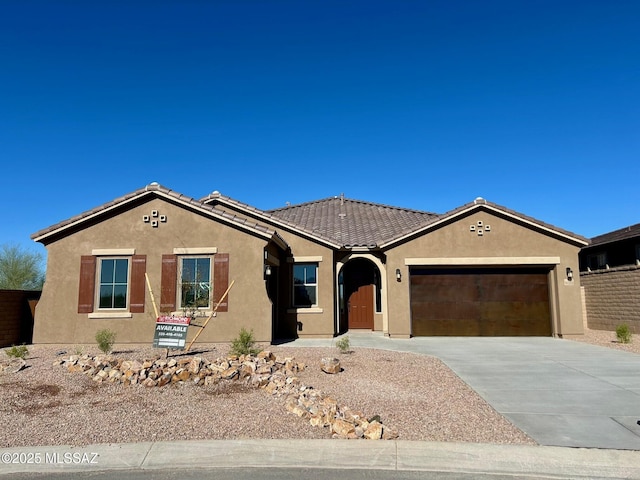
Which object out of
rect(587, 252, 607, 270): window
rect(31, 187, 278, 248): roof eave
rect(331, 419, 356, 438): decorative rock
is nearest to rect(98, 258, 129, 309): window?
rect(31, 187, 278, 248): roof eave

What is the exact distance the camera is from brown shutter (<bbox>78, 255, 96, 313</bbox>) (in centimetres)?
1398

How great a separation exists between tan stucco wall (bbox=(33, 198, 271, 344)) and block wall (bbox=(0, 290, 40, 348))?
111 centimetres

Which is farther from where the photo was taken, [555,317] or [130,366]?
[555,317]

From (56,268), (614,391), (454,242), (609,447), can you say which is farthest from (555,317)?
(56,268)

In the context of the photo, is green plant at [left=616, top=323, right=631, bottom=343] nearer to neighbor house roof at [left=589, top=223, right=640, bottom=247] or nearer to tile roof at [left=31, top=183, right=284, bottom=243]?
neighbor house roof at [left=589, top=223, right=640, bottom=247]

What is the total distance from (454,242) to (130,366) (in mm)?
11665

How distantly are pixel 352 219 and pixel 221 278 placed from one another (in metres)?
9.18

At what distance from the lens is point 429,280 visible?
53.1 feet

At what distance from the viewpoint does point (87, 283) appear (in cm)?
1408

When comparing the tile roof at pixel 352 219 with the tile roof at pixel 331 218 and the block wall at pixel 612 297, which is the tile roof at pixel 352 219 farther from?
the block wall at pixel 612 297

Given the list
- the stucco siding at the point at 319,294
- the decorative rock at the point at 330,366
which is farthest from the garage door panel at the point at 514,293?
the decorative rock at the point at 330,366

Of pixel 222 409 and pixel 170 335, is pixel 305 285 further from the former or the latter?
pixel 222 409

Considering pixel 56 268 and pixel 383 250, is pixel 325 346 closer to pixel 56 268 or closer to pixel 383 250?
pixel 383 250

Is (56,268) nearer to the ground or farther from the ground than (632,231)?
nearer to the ground
